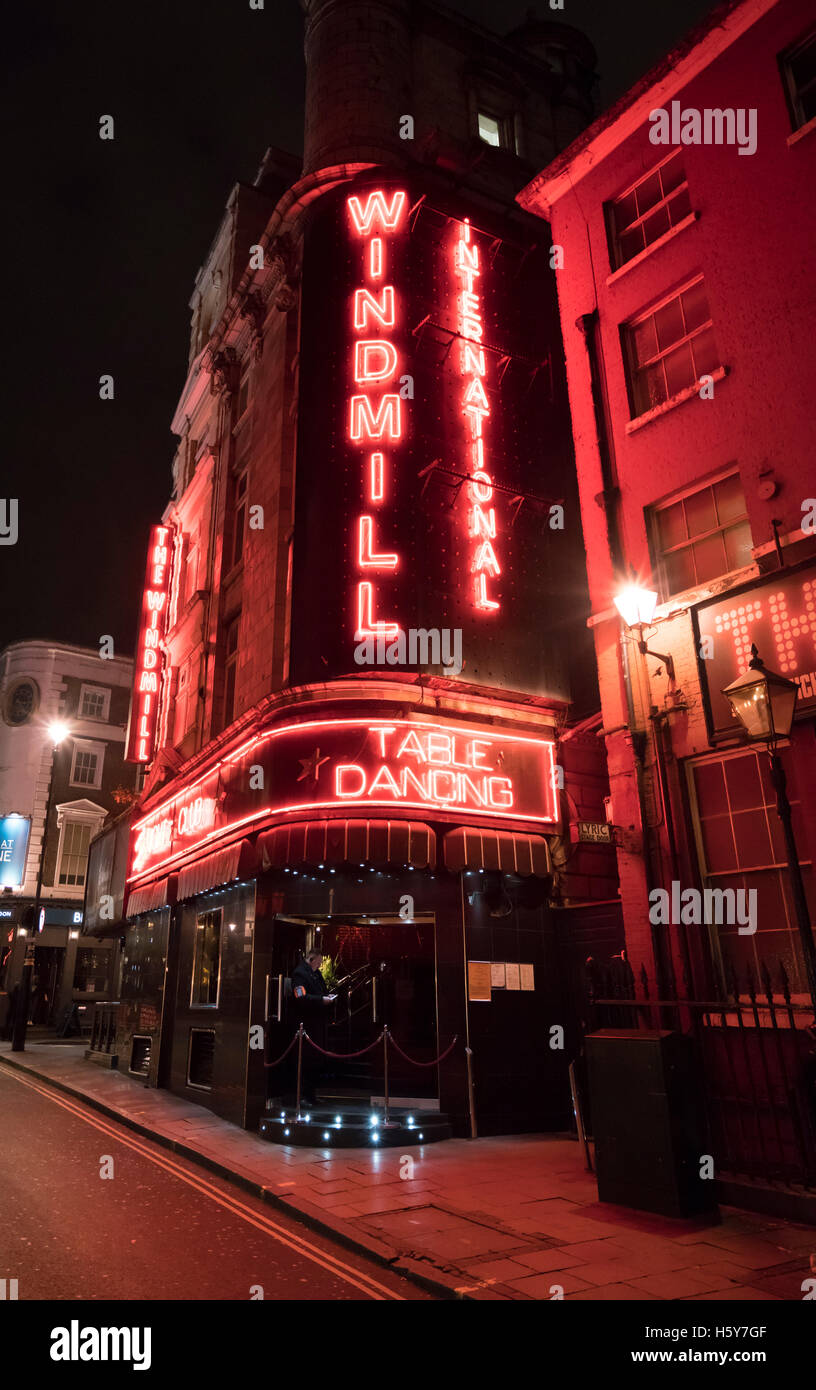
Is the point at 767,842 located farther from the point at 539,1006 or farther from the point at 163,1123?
the point at 163,1123

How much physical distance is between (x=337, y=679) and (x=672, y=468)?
598 cm

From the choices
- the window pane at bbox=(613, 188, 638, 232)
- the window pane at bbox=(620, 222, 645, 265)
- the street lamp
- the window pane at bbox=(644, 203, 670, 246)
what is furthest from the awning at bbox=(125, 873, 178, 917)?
the window pane at bbox=(613, 188, 638, 232)

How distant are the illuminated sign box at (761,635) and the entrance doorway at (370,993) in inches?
248

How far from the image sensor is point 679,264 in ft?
42.2

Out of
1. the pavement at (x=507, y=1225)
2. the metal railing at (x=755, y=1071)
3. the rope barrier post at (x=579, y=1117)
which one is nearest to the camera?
the pavement at (x=507, y=1225)

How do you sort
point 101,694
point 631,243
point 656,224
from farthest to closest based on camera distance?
point 101,694 < point 631,243 < point 656,224

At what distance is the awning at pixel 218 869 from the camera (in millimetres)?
13156

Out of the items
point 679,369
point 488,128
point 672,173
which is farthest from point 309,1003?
point 488,128

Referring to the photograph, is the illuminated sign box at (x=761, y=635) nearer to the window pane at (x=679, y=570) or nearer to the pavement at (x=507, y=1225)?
the window pane at (x=679, y=570)

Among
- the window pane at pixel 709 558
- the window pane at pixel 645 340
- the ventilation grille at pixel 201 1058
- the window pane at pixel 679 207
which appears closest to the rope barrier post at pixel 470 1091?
the ventilation grille at pixel 201 1058

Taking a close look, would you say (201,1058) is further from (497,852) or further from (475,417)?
(475,417)

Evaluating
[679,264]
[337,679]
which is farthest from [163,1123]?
[679,264]

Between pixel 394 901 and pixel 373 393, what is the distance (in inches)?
362

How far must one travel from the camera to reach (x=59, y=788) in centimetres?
4066
